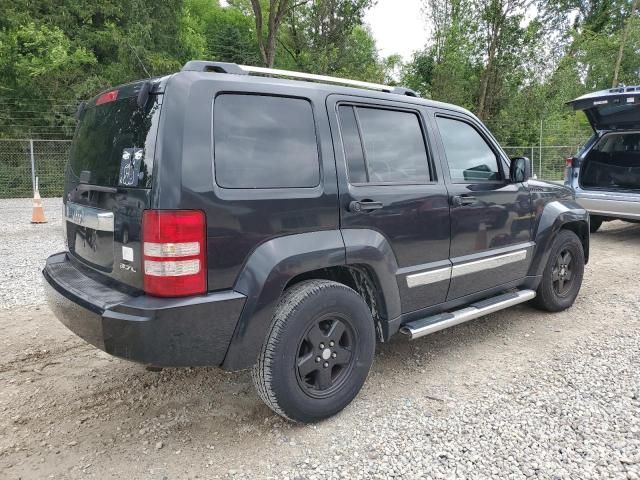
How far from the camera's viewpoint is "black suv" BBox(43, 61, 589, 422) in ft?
7.67

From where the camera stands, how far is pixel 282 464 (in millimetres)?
2477

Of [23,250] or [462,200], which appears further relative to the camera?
[23,250]

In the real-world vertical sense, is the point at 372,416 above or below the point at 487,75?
below

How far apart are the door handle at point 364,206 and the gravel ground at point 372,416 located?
4.13 feet

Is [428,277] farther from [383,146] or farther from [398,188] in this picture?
[383,146]

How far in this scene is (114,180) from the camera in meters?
2.62

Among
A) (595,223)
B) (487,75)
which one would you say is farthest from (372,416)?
(487,75)

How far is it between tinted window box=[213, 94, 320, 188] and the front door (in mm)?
1247

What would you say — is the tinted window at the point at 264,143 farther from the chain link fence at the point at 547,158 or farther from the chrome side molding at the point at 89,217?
the chain link fence at the point at 547,158

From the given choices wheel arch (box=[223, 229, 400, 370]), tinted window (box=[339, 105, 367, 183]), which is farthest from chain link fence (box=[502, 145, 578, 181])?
wheel arch (box=[223, 229, 400, 370])

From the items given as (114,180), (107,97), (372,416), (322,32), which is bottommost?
(372,416)

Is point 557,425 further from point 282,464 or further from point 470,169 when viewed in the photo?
point 470,169

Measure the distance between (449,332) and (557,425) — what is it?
61.0 inches

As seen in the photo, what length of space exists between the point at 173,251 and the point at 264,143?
0.79m
